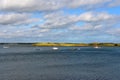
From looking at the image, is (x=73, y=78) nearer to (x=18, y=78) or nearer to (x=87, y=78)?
(x=87, y=78)

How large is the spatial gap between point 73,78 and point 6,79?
14386mm

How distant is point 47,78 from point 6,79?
881 centimetres

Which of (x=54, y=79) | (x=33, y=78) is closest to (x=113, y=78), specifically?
(x=54, y=79)

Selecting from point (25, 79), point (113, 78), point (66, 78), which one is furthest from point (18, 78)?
point (113, 78)

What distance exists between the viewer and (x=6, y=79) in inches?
2419

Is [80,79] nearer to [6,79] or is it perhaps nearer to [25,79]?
[25,79]

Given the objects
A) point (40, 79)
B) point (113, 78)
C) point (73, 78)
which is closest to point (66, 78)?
→ point (73, 78)

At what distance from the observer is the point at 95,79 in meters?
62.1

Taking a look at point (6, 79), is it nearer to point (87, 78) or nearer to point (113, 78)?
point (87, 78)

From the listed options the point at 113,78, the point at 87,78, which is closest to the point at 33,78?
the point at 87,78

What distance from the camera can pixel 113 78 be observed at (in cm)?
6362

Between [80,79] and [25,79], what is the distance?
11.7 m

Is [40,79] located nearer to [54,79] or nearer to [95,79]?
[54,79]

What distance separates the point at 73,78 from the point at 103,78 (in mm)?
6701
